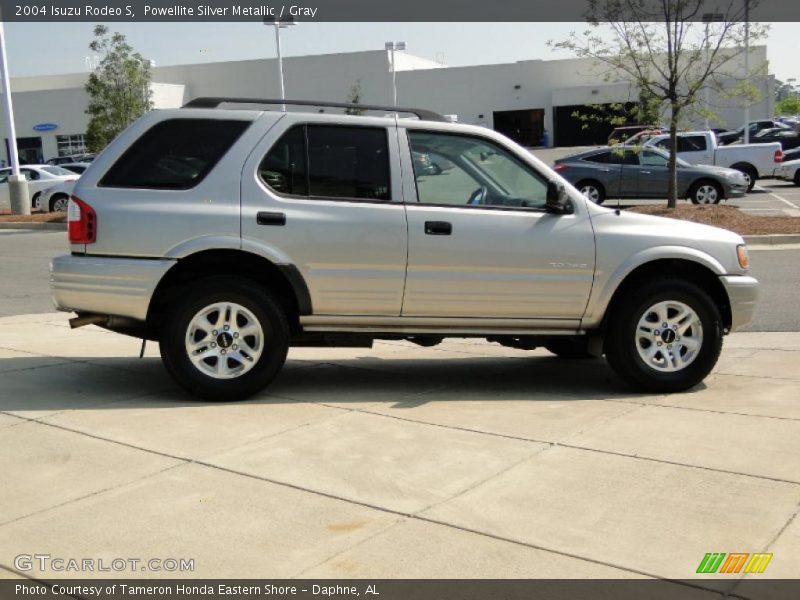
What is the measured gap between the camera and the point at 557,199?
6.42 meters

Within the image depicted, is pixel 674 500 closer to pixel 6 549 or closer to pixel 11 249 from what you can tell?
pixel 6 549

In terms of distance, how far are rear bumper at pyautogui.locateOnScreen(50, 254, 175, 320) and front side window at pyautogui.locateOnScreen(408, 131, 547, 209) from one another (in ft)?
6.11

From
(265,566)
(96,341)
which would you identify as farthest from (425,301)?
(96,341)

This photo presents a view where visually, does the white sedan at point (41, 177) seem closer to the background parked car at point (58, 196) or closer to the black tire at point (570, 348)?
the background parked car at point (58, 196)

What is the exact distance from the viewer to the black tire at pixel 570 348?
6785 mm

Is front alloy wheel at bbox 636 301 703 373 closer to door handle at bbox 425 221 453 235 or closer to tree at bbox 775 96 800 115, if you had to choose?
door handle at bbox 425 221 453 235

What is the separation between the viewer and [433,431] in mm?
5609

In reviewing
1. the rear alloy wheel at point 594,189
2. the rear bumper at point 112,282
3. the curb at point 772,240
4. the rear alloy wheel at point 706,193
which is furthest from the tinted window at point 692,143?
the rear bumper at point 112,282

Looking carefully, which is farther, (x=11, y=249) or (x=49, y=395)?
(x=11, y=249)

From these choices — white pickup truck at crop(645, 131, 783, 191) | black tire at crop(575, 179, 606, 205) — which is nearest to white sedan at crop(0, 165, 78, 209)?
black tire at crop(575, 179, 606, 205)
